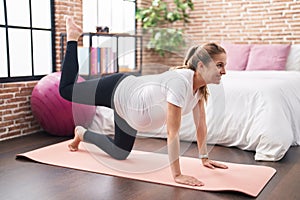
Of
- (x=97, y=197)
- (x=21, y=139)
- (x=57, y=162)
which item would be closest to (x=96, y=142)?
(x=57, y=162)

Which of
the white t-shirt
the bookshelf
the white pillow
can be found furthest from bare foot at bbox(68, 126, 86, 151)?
the white pillow

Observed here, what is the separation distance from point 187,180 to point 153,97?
499 mm

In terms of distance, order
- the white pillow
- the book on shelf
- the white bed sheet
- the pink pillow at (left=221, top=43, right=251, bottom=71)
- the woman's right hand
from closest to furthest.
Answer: the woman's right hand
the white bed sheet
the book on shelf
the white pillow
the pink pillow at (left=221, top=43, right=251, bottom=71)

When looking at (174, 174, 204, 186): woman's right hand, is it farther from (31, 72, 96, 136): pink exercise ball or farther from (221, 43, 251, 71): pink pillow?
(221, 43, 251, 71): pink pillow

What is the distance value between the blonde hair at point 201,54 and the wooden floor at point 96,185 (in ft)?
2.08

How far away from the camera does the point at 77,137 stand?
9.02ft

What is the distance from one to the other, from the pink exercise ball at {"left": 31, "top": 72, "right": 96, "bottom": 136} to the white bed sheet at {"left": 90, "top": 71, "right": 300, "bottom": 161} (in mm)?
243

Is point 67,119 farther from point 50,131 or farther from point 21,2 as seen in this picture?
point 21,2

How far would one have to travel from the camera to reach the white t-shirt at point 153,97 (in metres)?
1.97

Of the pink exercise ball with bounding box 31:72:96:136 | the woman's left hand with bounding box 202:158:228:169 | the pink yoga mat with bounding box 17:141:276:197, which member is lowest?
the pink yoga mat with bounding box 17:141:276:197

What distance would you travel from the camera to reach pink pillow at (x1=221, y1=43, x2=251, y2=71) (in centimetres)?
449

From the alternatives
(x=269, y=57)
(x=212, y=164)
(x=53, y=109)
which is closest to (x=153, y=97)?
(x=212, y=164)

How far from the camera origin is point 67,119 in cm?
327

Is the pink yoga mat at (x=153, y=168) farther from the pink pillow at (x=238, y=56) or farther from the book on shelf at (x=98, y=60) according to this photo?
the pink pillow at (x=238, y=56)
